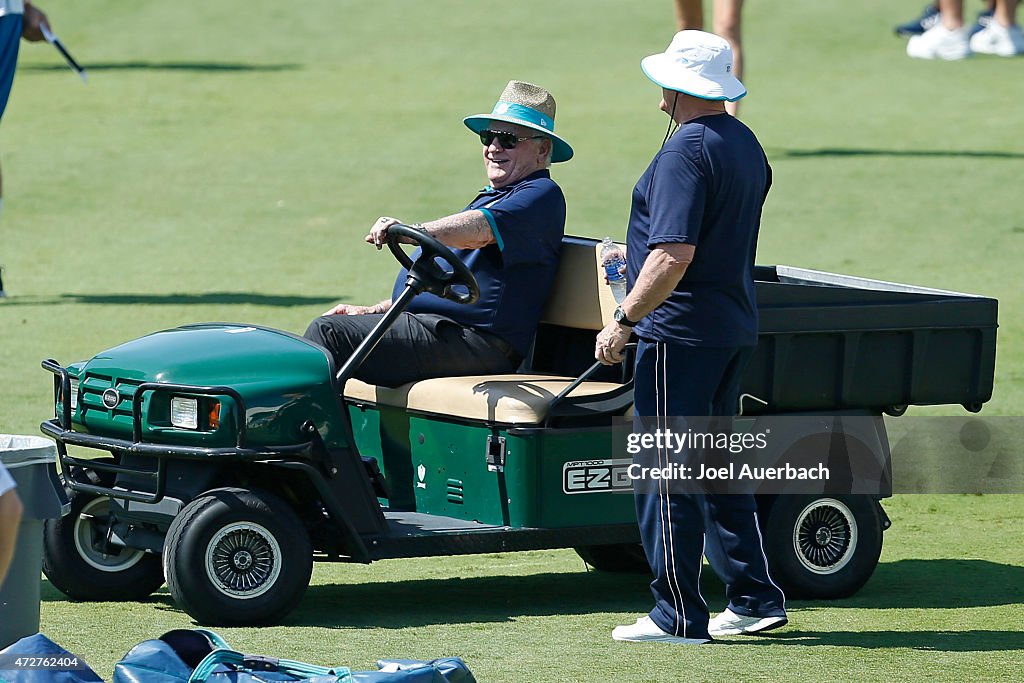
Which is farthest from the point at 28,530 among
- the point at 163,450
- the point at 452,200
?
the point at 452,200

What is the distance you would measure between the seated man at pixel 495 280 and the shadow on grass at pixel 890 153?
9807 millimetres

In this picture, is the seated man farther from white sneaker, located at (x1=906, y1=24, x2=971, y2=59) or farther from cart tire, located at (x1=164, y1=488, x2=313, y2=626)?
white sneaker, located at (x1=906, y1=24, x2=971, y2=59)

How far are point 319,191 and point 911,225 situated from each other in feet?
14.1

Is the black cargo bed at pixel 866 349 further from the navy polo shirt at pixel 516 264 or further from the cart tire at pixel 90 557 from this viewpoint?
the cart tire at pixel 90 557

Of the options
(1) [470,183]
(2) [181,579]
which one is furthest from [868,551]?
(1) [470,183]

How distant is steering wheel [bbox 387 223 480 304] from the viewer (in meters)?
6.15

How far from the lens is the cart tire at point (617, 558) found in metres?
7.02

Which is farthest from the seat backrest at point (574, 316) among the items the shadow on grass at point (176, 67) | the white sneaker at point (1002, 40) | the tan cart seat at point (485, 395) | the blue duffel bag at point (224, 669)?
the white sneaker at point (1002, 40)

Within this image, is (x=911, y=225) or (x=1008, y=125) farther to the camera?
(x=1008, y=125)

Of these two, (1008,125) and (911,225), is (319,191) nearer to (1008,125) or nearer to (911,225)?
(911,225)

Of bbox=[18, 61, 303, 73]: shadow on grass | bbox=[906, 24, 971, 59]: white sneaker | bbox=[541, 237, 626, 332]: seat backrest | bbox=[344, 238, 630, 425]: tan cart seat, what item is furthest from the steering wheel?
bbox=[906, 24, 971, 59]: white sneaker

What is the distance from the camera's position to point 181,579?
19.2 ft

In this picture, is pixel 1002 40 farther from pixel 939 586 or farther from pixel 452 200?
pixel 939 586

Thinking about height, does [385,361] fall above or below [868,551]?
above
